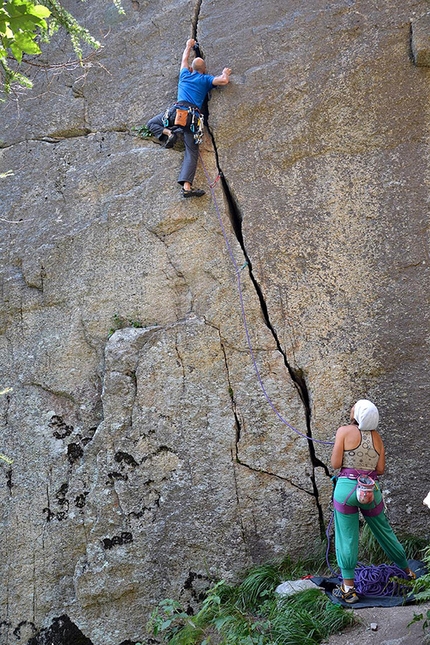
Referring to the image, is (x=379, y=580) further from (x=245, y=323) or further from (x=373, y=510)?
(x=245, y=323)

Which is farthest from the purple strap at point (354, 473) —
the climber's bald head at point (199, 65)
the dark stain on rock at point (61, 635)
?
the climber's bald head at point (199, 65)

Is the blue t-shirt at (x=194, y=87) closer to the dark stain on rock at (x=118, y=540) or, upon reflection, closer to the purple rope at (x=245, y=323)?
the purple rope at (x=245, y=323)

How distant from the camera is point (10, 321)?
732cm

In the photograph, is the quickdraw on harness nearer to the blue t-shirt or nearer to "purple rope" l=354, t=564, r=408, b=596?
the blue t-shirt

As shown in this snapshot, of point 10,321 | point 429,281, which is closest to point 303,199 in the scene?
point 429,281

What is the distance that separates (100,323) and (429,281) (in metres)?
3.21

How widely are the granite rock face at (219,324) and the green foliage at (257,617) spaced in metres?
0.24

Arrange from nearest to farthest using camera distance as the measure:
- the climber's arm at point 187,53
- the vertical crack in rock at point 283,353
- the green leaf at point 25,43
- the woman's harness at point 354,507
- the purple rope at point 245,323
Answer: the green leaf at point 25,43, the woman's harness at point 354,507, the vertical crack in rock at point 283,353, the purple rope at point 245,323, the climber's arm at point 187,53

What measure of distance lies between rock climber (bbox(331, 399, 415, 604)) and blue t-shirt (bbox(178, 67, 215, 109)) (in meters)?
3.66

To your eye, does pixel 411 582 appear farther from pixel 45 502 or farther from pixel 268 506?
pixel 45 502

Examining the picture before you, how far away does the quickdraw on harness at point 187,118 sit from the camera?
275 inches

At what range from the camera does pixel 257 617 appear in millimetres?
5531

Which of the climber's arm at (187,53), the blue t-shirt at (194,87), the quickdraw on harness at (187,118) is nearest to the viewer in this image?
the quickdraw on harness at (187,118)

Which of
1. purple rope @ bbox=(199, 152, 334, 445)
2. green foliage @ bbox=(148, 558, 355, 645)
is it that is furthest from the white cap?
green foliage @ bbox=(148, 558, 355, 645)
